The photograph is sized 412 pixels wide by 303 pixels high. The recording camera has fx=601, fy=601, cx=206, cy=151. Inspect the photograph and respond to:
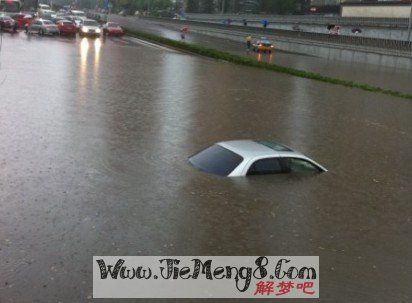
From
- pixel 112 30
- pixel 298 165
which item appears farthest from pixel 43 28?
pixel 298 165

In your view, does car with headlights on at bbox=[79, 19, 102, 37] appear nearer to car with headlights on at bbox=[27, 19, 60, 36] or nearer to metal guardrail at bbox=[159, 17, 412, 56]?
car with headlights on at bbox=[27, 19, 60, 36]

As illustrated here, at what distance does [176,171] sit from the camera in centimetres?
1352

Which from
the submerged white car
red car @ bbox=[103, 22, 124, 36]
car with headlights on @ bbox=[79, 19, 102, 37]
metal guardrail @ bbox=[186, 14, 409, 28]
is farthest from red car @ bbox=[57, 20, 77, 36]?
the submerged white car

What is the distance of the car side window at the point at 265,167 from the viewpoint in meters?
12.2

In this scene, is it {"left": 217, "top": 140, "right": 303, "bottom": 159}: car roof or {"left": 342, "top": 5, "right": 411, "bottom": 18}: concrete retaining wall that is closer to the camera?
{"left": 217, "top": 140, "right": 303, "bottom": 159}: car roof

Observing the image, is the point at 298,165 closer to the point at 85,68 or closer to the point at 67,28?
the point at 85,68

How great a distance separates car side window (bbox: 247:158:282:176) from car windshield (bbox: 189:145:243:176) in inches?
12.2

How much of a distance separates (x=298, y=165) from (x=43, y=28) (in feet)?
158

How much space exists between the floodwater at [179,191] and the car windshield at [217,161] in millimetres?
199

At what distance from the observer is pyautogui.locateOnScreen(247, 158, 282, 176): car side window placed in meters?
12.2

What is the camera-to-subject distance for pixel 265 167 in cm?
1235

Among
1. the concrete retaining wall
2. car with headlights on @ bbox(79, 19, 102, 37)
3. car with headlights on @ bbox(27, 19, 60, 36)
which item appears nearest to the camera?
car with headlights on @ bbox(27, 19, 60, 36)

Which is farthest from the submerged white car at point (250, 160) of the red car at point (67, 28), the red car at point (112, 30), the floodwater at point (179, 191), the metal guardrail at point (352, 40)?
the red car at point (112, 30)

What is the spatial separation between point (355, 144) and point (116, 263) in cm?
1208
